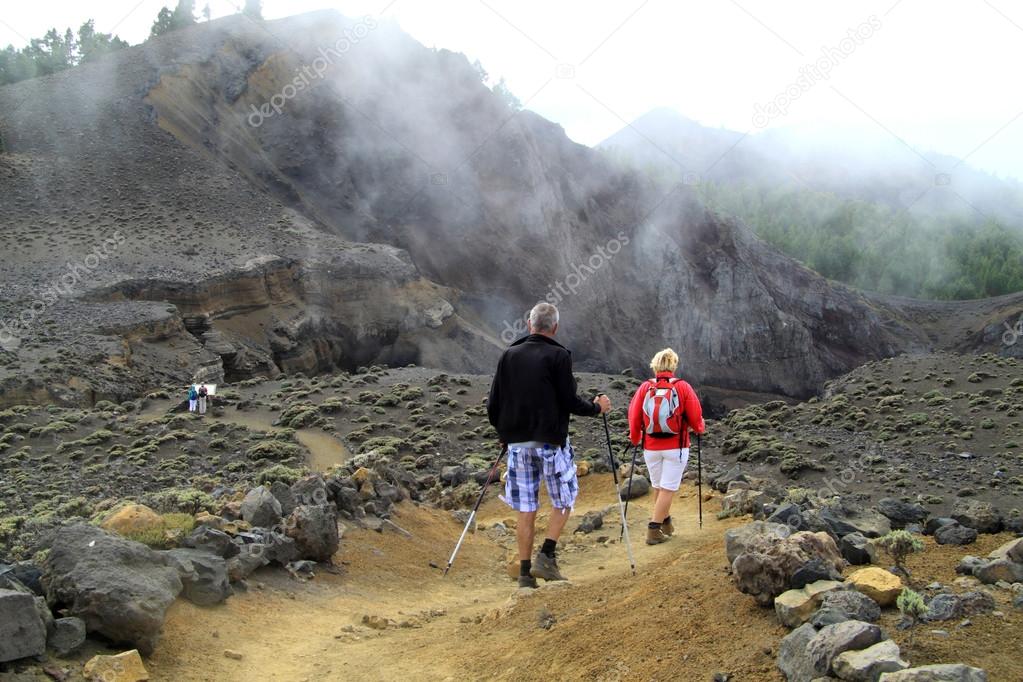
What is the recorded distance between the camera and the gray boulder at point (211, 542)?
24.5 ft

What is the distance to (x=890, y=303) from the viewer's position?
68.2 m

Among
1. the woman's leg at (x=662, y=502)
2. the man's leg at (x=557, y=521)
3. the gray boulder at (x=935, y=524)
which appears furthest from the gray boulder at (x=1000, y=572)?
the woman's leg at (x=662, y=502)

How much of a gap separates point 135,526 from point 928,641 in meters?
6.08

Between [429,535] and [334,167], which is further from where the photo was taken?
[334,167]

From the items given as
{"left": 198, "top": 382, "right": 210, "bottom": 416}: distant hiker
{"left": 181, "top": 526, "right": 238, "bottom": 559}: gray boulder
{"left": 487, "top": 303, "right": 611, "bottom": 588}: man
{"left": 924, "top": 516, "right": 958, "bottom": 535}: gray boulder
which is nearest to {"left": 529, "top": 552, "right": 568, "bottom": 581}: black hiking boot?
{"left": 487, "top": 303, "right": 611, "bottom": 588}: man

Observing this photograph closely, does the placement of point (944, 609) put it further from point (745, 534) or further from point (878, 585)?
point (745, 534)

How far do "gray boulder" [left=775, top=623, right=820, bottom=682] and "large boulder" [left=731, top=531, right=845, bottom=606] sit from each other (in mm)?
641

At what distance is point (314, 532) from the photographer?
843 cm

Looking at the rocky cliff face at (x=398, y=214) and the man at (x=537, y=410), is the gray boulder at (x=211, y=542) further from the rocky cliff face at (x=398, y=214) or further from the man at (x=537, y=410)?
the rocky cliff face at (x=398, y=214)

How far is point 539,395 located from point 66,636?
365cm

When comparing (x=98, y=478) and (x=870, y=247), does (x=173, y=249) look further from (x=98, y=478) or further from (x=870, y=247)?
(x=870, y=247)

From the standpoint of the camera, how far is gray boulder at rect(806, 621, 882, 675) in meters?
4.24

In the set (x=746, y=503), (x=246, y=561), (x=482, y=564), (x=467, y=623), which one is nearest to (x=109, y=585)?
(x=246, y=561)

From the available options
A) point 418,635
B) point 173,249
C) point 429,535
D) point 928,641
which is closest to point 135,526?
point 418,635
